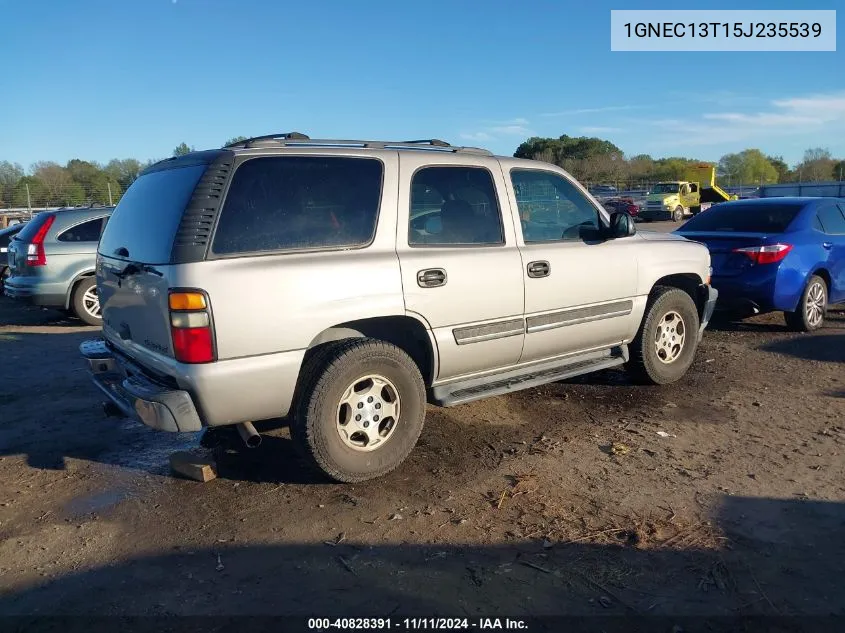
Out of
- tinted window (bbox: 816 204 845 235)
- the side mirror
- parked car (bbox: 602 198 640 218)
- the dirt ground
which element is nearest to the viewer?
the dirt ground

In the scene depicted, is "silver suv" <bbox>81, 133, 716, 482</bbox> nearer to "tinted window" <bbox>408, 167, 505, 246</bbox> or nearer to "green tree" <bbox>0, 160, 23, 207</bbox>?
"tinted window" <bbox>408, 167, 505, 246</bbox>

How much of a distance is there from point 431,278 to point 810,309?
580 centimetres

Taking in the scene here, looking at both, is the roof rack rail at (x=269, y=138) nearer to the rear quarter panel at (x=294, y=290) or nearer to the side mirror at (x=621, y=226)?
the rear quarter panel at (x=294, y=290)

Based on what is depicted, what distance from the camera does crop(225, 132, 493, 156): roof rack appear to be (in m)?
4.06

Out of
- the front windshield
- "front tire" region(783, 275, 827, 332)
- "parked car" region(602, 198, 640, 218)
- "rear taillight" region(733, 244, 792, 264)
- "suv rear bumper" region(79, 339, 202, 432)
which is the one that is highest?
the front windshield

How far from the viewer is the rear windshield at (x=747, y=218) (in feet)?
26.1

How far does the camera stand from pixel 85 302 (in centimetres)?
959

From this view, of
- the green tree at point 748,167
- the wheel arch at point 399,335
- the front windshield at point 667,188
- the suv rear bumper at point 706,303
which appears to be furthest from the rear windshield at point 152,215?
Result: the green tree at point 748,167

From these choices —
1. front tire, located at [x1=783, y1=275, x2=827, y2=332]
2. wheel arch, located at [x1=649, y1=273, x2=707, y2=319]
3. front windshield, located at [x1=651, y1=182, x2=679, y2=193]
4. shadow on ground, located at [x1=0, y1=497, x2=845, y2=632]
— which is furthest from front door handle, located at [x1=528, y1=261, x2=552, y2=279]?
front windshield, located at [x1=651, y1=182, x2=679, y2=193]

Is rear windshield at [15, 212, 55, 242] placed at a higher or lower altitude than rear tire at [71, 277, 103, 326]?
higher

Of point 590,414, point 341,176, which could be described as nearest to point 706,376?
point 590,414

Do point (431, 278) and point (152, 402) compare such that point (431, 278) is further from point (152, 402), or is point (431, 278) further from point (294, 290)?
point (152, 402)

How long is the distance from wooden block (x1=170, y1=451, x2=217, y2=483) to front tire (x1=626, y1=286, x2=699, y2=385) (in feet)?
11.6

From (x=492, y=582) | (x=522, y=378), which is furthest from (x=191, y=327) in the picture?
(x=522, y=378)
